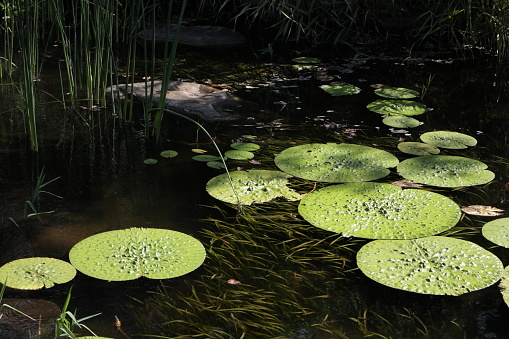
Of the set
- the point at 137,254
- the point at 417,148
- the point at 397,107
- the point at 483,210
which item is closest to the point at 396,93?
the point at 397,107

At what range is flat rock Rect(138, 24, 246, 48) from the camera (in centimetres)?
517

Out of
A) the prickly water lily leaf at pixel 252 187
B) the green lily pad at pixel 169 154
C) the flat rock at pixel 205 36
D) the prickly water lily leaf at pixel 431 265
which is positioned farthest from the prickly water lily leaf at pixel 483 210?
the flat rock at pixel 205 36

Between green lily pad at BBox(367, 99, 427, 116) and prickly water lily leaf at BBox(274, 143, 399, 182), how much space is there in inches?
26.4

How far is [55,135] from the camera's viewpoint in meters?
→ 3.05

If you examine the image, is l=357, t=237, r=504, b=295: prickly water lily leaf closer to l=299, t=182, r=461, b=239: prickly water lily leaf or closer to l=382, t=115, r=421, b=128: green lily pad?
l=299, t=182, r=461, b=239: prickly water lily leaf

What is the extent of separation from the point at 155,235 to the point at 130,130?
3.77ft

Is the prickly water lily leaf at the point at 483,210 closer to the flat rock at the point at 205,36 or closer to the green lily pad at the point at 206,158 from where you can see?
the green lily pad at the point at 206,158

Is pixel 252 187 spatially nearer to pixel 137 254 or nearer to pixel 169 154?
pixel 169 154

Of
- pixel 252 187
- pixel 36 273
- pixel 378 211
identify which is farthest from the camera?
pixel 252 187

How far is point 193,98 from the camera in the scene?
12.1ft

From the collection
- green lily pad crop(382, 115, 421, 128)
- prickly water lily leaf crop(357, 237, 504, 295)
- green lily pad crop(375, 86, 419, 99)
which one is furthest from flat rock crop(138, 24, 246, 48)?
prickly water lily leaf crop(357, 237, 504, 295)

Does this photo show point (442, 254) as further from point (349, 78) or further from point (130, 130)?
point (349, 78)

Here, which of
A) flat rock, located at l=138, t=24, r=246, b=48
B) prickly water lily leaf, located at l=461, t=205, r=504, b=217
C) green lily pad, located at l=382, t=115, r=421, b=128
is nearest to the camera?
prickly water lily leaf, located at l=461, t=205, r=504, b=217

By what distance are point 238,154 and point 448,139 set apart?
1.07 meters
